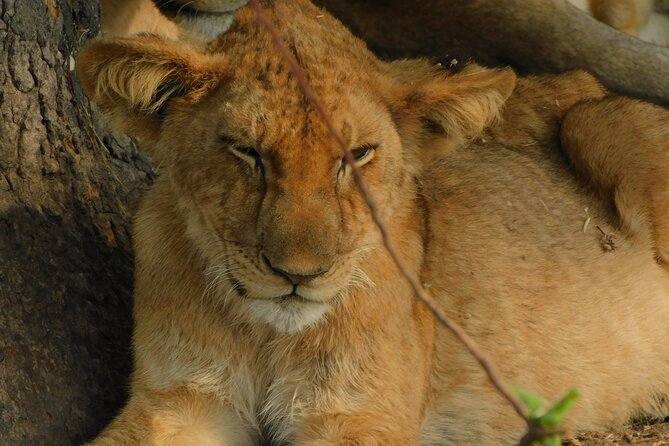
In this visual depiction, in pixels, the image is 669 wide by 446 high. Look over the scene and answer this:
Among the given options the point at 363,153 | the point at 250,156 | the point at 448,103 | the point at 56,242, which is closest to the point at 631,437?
the point at 448,103

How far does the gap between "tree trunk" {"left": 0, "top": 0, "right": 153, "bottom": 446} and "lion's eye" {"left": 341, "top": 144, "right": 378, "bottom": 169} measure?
124 cm

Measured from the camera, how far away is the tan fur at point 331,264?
3354 mm

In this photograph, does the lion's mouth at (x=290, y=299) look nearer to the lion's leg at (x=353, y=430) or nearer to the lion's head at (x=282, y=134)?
the lion's head at (x=282, y=134)

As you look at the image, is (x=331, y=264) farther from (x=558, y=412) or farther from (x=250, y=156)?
(x=558, y=412)

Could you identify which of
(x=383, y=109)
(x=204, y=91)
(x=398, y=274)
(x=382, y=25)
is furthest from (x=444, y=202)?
(x=382, y=25)

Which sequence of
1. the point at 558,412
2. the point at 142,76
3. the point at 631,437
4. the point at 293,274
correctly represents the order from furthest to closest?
1. the point at 631,437
2. the point at 142,76
3. the point at 293,274
4. the point at 558,412

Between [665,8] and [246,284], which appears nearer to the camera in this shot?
[246,284]

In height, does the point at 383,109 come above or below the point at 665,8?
above

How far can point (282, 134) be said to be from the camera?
329cm

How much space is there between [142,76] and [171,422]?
1108mm

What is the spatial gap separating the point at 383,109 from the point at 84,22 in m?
1.67

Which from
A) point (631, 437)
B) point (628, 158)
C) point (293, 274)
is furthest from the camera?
point (628, 158)

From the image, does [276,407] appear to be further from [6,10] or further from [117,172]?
[6,10]

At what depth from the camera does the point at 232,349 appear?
12.4 feet
